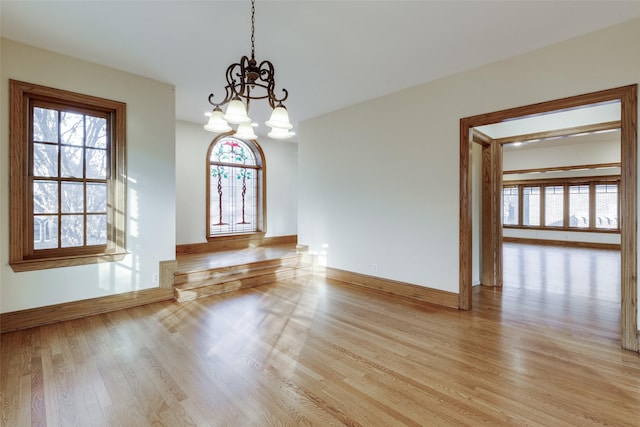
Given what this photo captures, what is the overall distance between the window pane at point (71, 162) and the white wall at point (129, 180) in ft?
1.59

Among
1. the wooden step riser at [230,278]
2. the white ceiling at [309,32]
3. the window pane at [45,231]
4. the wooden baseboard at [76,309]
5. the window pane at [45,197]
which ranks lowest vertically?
the wooden baseboard at [76,309]

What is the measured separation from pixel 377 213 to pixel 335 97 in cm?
197

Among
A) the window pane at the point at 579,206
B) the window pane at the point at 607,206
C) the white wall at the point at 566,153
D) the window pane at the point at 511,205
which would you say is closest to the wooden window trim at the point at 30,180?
the white wall at the point at 566,153

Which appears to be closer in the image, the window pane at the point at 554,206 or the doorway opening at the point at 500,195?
the doorway opening at the point at 500,195

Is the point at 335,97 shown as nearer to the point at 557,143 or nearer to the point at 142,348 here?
the point at 142,348

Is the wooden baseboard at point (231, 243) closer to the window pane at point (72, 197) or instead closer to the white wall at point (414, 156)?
the white wall at point (414, 156)

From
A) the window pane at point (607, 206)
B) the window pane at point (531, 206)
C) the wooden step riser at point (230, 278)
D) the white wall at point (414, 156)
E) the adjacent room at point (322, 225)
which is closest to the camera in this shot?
the adjacent room at point (322, 225)

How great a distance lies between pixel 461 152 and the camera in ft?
12.4

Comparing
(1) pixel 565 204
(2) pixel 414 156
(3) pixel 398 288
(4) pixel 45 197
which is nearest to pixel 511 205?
(1) pixel 565 204

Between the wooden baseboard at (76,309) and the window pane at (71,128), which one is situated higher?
the window pane at (71,128)

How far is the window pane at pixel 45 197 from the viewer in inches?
130

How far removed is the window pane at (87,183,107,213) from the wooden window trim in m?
0.07

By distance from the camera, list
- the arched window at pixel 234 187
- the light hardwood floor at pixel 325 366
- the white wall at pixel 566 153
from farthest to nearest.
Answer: the white wall at pixel 566 153 < the arched window at pixel 234 187 < the light hardwood floor at pixel 325 366

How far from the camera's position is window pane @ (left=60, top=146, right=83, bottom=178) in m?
3.48
